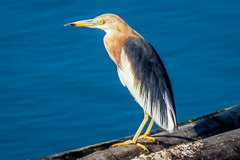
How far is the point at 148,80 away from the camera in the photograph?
434 cm

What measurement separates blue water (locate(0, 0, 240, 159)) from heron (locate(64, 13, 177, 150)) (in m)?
1.84

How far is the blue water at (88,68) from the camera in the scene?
Result: 6297mm

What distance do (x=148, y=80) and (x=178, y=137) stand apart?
50cm

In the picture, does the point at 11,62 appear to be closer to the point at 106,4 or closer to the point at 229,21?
the point at 106,4

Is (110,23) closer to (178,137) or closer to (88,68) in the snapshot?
(178,137)

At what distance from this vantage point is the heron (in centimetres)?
424

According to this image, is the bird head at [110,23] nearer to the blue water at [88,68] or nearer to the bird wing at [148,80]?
the bird wing at [148,80]

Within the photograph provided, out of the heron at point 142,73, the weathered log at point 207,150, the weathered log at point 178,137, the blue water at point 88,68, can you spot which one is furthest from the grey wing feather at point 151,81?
the blue water at point 88,68

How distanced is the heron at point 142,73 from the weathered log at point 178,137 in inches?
2.8

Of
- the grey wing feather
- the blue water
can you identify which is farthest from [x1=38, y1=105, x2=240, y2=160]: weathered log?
the blue water

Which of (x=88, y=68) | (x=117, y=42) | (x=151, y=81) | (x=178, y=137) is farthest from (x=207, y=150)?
(x=88, y=68)

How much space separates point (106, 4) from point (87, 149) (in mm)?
4137

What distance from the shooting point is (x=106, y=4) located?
8.33m

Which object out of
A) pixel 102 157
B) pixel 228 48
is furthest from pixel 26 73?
pixel 102 157
